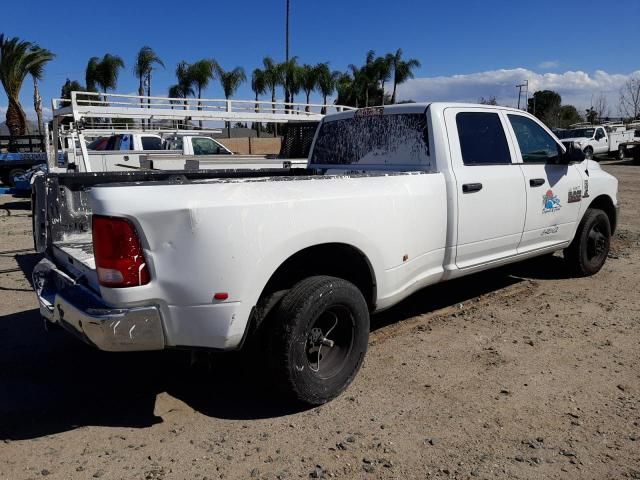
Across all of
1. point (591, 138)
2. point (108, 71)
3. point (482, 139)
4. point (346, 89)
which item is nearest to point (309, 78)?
point (346, 89)

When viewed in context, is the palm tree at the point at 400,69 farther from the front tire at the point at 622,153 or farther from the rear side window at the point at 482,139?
the rear side window at the point at 482,139

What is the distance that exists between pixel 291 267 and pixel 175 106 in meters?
6.29

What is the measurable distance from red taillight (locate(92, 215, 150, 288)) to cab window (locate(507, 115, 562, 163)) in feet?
12.2

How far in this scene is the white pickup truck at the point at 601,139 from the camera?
99.7 feet

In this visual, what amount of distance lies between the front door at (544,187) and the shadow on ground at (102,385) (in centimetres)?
165

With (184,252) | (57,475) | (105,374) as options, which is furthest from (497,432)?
(105,374)

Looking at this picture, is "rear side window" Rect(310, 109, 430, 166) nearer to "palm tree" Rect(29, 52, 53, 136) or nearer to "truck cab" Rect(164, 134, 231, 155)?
"truck cab" Rect(164, 134, 231, 155)

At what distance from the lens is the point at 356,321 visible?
368 centimetres

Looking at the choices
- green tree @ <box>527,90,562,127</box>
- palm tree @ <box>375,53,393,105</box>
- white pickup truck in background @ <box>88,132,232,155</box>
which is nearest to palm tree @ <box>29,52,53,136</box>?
white pickup truck in background @ <box>88,132,232,155</box>

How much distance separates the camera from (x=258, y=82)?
126 ft

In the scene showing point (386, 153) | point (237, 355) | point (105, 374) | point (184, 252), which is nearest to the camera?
point (184, 252)

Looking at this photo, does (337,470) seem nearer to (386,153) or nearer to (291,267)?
(291,267)

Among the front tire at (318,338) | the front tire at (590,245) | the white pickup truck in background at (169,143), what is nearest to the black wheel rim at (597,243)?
the front tire at (590,245)

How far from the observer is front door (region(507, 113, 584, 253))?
522cm
